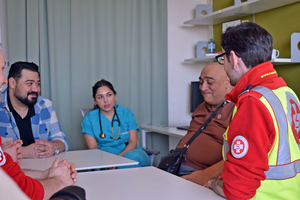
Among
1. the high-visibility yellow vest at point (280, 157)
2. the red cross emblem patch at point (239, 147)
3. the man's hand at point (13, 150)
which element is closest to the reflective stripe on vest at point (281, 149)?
the high-visibility yellow vest at point (280, 157)

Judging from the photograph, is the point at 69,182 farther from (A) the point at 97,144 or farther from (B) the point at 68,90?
(B) the point at 68,90

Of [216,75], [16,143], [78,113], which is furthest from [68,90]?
[216,75]

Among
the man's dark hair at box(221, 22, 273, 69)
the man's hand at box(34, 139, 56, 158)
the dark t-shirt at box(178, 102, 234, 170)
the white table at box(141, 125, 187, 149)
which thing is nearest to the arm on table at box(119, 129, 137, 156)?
the white table at box(141, 125, 187, 149)

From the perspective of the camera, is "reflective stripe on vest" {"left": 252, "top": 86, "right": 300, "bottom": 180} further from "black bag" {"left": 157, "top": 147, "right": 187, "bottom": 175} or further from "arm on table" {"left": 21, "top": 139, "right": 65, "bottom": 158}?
"arm on table" {"left": 21, "top": 139, "right": 65, "bottom": 158}

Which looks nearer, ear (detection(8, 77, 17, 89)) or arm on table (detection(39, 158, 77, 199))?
arm on table (detection(39, 158, 77, 199))

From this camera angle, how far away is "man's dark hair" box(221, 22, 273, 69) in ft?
3.67

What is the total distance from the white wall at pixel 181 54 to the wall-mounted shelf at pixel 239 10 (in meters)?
0.28

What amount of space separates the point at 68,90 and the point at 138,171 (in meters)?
2.14

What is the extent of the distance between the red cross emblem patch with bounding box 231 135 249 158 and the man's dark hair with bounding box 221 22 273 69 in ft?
1.08

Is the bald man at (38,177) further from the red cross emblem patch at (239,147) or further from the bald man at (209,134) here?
the bald man at (209,134)

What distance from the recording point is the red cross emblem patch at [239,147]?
94cm

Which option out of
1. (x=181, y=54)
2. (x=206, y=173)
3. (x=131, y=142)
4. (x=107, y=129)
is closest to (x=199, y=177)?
(x=206, y=173)

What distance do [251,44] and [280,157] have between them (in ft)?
1.42

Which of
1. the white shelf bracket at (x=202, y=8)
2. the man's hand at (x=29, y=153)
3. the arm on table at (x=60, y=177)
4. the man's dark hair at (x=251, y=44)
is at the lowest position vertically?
the man's hand at (x=29, y=153)
